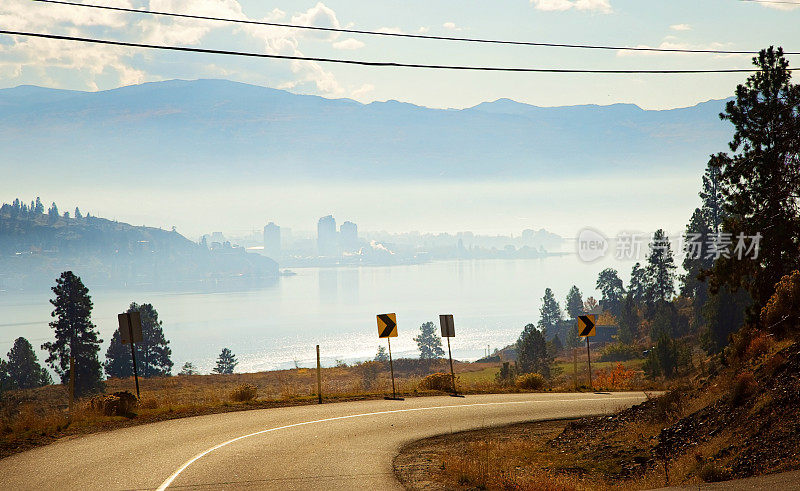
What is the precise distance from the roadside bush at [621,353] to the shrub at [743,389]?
361 ft

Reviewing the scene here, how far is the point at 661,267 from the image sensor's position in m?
117

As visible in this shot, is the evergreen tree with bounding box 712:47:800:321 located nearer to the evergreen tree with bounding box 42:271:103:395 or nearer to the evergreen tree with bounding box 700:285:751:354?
the evergreen tree with bounding box 700:285:751:354

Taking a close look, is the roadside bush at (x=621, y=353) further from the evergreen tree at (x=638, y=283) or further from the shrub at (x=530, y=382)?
the shrub at (x=530, y=382)

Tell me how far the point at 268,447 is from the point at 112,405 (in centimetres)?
757

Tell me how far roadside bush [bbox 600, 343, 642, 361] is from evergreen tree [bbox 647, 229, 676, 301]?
10184mm

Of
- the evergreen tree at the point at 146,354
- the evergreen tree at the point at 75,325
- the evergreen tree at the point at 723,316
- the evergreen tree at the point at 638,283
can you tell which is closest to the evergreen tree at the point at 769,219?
the evergreen tree at the point at 723,316

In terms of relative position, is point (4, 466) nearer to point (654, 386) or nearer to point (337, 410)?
point (337, 410)

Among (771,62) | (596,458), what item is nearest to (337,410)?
(596,458)

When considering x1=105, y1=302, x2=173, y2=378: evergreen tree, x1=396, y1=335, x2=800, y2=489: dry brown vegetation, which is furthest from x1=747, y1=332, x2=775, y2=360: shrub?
x1=105, y1=302, x2=173, y2=378: evergreen tree

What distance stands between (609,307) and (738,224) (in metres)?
156

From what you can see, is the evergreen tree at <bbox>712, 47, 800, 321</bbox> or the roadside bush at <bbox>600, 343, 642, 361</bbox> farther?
the roadside bush at <bbox>600, 343, 642, 361</bbox>

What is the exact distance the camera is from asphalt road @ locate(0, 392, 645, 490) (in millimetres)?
11945

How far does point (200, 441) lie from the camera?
15.6 metres

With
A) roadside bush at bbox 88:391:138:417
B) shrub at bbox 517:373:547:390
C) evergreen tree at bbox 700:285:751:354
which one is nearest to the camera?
roadside bush at bbox 88:391:138:417
